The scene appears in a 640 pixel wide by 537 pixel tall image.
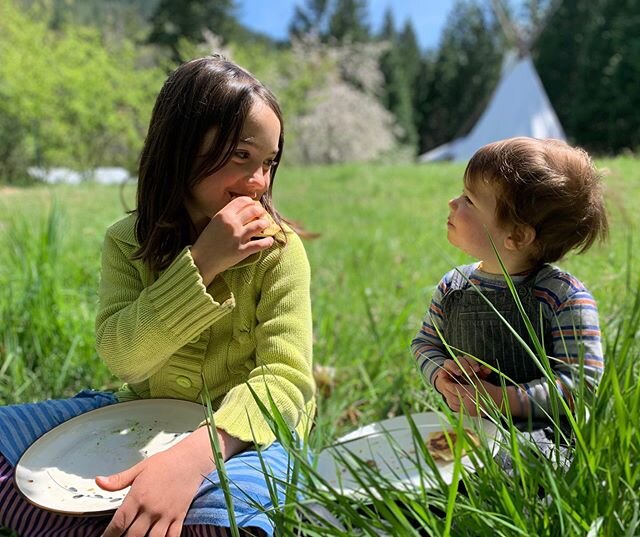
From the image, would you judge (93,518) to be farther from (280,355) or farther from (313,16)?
(313,16)

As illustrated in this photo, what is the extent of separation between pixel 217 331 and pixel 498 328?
567 millimetres

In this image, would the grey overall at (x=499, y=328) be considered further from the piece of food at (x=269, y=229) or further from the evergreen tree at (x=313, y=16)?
the evergreen tree at (x=313, y=16)

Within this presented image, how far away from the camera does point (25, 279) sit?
2.43m

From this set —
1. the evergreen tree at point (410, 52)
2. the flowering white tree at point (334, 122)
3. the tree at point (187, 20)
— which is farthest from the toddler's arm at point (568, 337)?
the evergreen tree at point (410, 52)

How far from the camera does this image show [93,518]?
44.1 inches

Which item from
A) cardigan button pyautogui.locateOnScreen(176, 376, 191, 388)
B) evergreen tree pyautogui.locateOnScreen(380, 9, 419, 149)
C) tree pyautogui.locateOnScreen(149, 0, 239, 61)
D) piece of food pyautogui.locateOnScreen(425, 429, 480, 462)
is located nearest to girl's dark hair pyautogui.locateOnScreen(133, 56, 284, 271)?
cardigan button pyautogui.locateOnScreen(176, 376, 191, 388)

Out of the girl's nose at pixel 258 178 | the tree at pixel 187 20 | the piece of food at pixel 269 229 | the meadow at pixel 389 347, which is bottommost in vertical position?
the meadow at pixel 389 347

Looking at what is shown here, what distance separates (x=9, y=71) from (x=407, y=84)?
2558 centimetres

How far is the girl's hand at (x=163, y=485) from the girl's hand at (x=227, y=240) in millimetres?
301

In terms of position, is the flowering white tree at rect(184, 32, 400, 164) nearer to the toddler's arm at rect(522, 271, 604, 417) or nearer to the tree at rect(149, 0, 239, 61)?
the tree at rect(149, 0, 239, 61)

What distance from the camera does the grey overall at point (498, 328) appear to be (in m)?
1.20

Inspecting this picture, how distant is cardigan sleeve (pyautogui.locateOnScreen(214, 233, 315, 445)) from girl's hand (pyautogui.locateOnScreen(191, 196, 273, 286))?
13 centimetres

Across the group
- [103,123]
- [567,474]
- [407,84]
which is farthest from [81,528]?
[407,84]

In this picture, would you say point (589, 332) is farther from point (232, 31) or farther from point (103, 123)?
point (232, 31)
